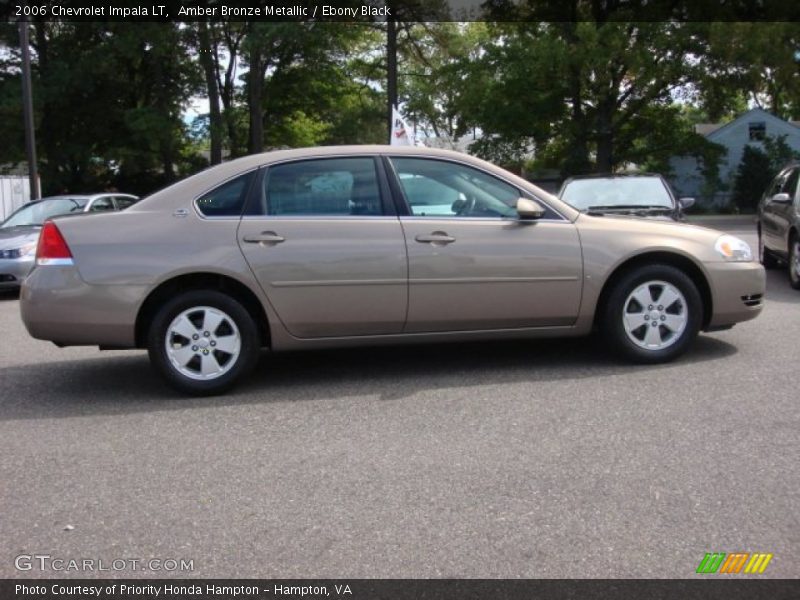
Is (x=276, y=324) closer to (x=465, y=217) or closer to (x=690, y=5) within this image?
(x=465, y=217)

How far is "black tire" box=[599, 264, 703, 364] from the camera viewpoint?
5957 millimetres

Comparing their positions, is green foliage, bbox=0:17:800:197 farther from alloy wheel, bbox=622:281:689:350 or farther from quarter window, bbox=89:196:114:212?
alloy wheel, bbox=622:281:689:350

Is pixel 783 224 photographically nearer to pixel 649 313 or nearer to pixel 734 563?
pixel 649 313

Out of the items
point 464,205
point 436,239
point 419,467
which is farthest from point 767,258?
point 419,467

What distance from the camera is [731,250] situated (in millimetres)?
6195

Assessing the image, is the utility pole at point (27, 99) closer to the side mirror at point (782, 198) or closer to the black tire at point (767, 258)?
the black tire at point (767, 258)

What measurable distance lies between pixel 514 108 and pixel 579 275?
23665 mm

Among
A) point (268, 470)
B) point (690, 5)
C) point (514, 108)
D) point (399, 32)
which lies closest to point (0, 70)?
point (399, 32)

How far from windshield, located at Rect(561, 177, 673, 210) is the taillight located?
244 inches

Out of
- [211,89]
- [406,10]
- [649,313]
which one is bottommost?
[649,313]

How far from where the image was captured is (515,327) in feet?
19.4

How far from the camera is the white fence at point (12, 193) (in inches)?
949

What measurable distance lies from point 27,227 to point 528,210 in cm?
900
